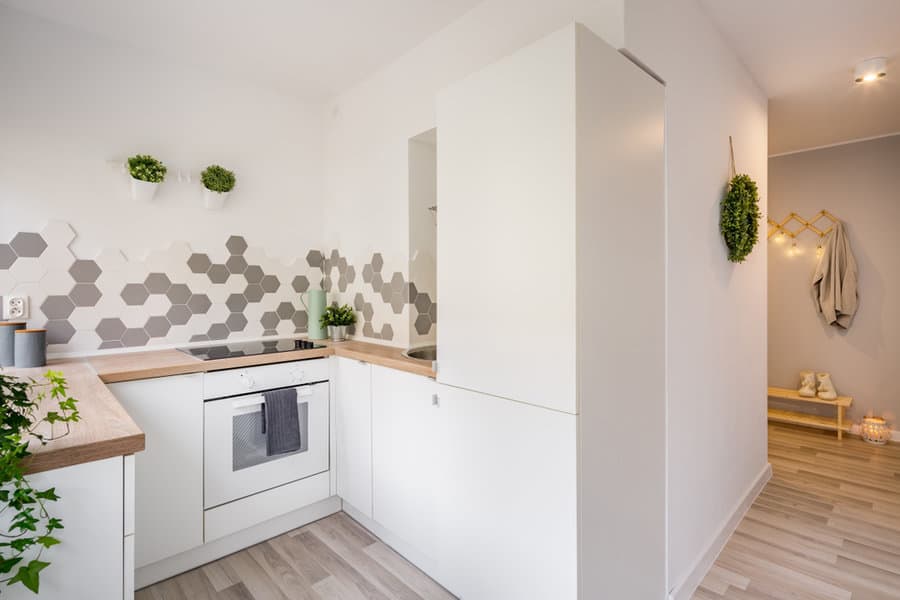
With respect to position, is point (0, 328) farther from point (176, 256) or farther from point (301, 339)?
point (301, 339)

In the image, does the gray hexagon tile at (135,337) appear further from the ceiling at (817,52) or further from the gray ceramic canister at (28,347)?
the ceiling at (817,52)

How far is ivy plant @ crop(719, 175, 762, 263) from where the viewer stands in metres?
2.24

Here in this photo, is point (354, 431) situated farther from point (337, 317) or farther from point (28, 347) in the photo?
point (28, 347)

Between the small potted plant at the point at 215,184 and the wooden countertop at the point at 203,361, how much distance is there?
888 millimetres

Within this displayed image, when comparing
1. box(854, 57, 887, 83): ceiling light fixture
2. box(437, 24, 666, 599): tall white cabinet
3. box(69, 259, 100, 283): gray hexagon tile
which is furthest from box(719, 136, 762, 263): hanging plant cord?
box(69, 259, 100, 283): gray hexagon tile

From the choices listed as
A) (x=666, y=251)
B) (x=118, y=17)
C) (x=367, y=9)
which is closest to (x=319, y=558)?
(x=666, y=251)

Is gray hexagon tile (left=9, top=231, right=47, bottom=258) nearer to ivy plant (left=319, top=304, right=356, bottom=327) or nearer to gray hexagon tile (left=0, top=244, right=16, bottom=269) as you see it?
gray hexagon tile (left=0, top=244, right=16, bottom=269)

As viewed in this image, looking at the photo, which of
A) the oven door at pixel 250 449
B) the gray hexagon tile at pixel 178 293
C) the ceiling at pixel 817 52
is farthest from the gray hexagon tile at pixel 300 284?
the ceiling at pixel 817 52

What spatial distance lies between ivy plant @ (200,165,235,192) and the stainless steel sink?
4.79 feet

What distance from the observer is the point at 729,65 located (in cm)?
233

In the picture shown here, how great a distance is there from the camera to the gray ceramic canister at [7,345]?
194 cm

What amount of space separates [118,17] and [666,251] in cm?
271

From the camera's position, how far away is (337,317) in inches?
113

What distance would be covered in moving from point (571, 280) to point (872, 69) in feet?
8.43
